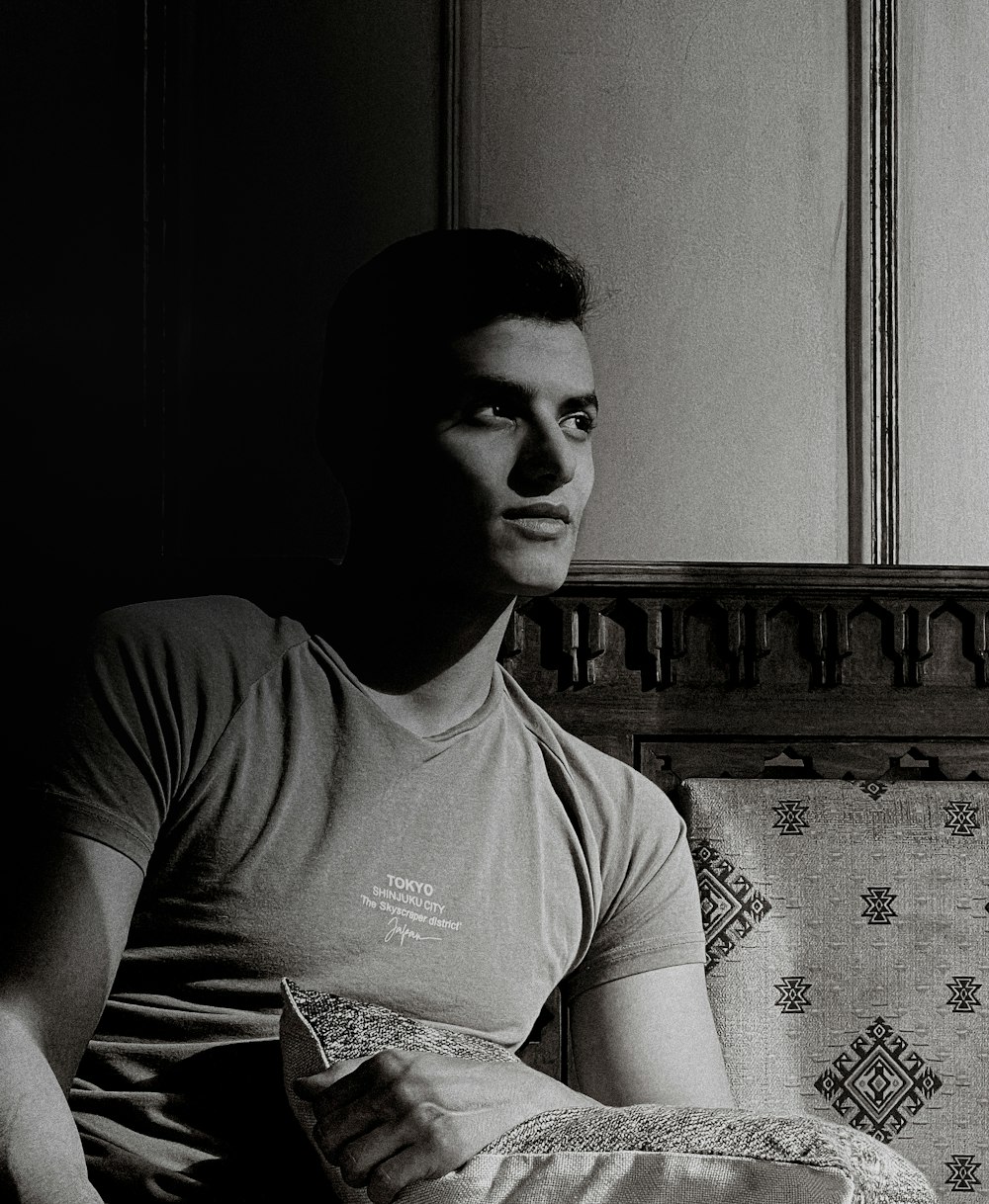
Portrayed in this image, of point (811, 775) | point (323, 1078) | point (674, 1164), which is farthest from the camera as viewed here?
point (811, 775)

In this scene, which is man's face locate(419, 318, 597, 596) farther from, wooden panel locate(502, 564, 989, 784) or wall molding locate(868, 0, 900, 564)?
wall molding locate(868, 0, 900, 564)

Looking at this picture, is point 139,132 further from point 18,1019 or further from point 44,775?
point 18,1019

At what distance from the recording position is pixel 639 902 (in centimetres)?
145

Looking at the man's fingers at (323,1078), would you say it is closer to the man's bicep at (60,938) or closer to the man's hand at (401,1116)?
the man's hand at (401,1116)

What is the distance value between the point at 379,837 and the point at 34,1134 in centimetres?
42

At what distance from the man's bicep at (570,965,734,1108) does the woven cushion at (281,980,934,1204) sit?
1.02 ft

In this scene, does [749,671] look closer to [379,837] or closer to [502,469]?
[502,469]

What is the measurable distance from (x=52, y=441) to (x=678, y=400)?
2.64 feet

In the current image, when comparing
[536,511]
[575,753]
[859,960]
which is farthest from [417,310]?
[859,960]

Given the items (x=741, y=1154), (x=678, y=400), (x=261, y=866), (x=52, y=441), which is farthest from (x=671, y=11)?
(x=741, y=1154)

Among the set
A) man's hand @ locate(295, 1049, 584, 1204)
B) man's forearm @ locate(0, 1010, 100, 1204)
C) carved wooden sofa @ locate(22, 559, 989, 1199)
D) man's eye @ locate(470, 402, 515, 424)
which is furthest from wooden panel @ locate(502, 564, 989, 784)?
man's forearm @ locate(0, 1010, 100, 1204)

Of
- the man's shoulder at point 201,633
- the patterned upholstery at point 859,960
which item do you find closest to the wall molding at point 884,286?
the patterned upholstery at point 859,960

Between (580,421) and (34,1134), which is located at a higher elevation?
(580,421)

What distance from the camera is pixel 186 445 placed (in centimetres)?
167
